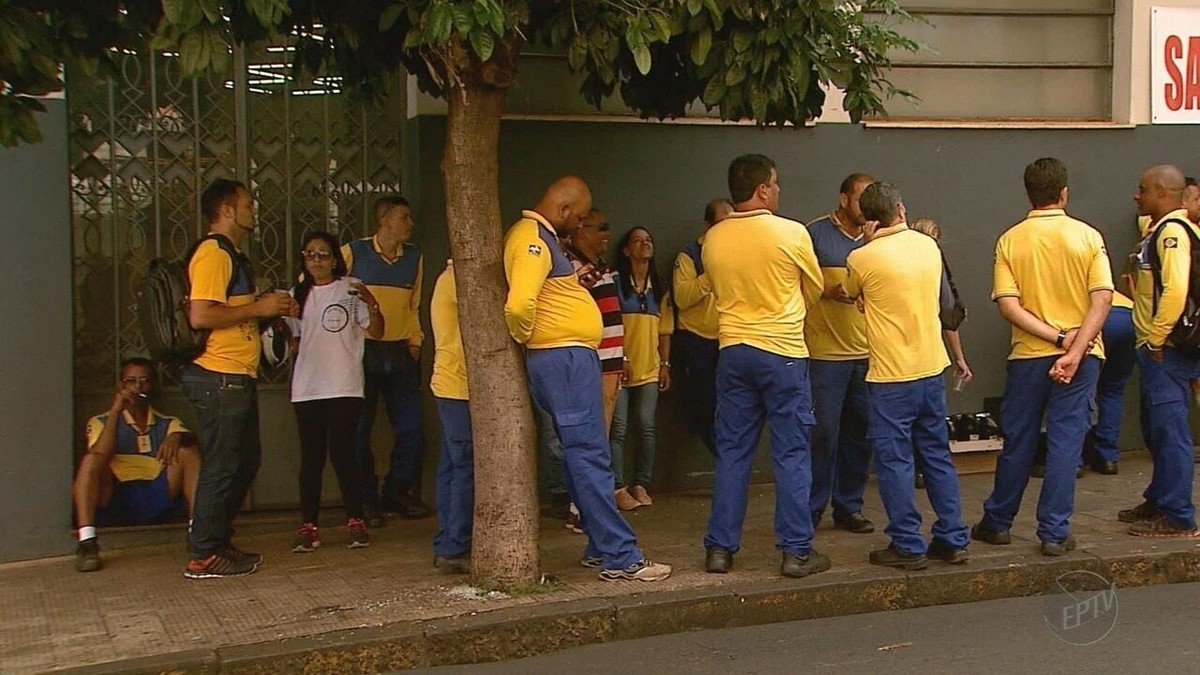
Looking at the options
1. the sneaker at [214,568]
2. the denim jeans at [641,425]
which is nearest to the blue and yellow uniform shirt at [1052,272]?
the denim jeans at [641,425]

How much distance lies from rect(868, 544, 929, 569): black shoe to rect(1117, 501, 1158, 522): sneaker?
1.67 meters

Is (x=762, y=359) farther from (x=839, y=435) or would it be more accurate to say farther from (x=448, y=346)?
(x=448, y=346)

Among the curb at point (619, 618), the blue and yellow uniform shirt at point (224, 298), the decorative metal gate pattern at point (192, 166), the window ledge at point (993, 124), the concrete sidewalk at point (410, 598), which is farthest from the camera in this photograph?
the window ledge at point (993, 124)

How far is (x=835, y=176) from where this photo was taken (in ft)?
29.7

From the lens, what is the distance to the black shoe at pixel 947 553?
6594mm

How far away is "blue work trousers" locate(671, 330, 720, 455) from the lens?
27.9 ft

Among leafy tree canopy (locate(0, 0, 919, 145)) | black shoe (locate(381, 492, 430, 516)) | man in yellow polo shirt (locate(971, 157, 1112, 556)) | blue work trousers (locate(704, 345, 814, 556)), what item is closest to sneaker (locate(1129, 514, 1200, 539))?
man in yellow polo shirt (locate(971, 157, 1112, 556))

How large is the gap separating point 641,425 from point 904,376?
2.31m

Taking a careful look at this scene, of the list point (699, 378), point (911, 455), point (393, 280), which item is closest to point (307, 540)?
point (393, 280)

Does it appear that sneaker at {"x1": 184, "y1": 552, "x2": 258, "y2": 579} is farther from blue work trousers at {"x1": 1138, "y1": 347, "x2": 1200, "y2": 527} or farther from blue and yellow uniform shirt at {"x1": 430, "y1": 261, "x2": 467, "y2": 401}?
blue work trousers at {"x1": 1138, "y1": 347, "x2": 1200, "y2": 527}

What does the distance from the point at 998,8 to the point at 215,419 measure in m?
6.40

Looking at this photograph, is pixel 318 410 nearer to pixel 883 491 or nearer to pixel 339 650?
pixel 339 650

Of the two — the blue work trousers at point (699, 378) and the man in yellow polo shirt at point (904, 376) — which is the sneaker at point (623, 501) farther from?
the man in yellow polo shirt at point (904, 376)

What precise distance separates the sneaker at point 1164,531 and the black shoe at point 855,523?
1.43m
